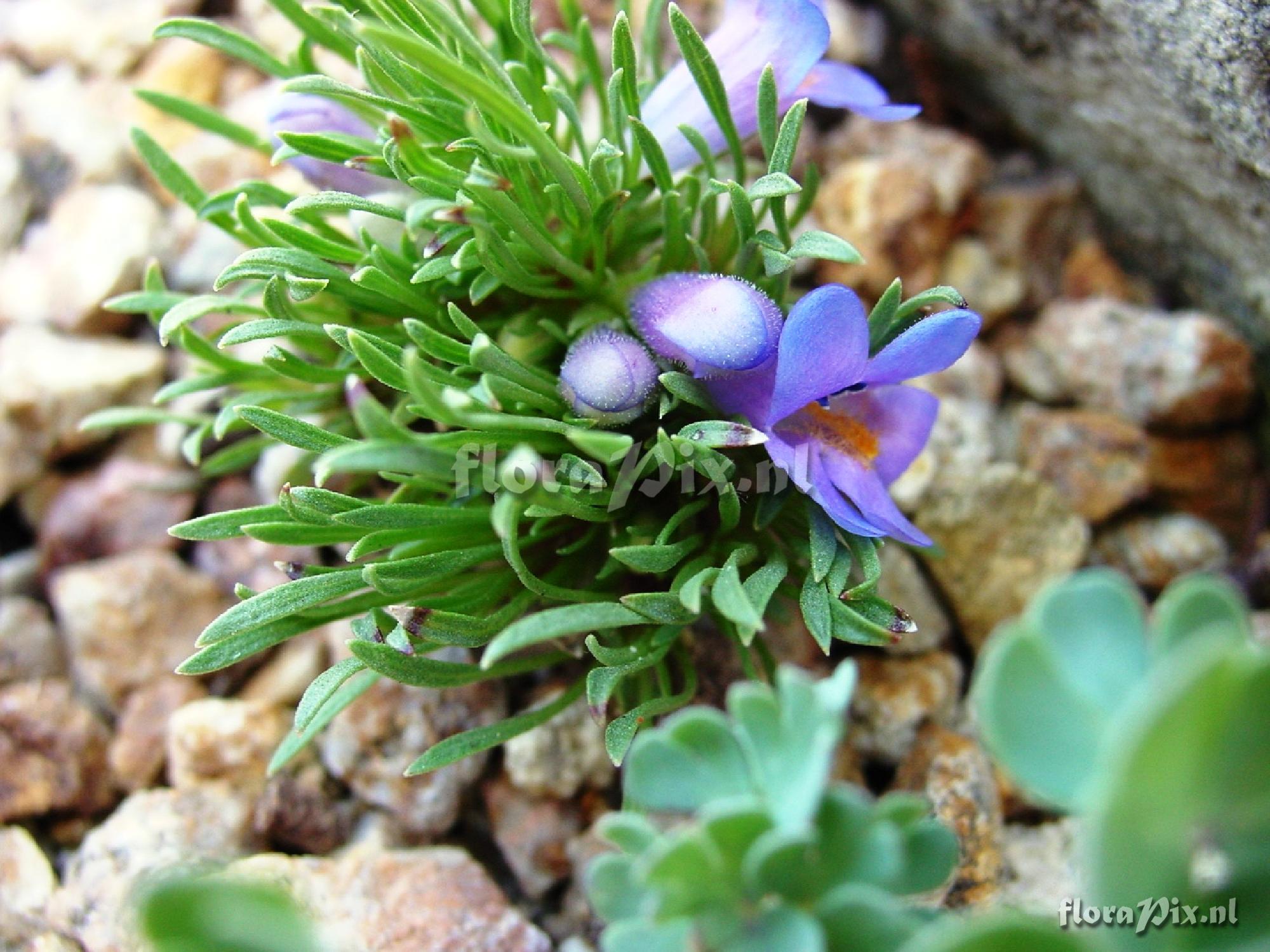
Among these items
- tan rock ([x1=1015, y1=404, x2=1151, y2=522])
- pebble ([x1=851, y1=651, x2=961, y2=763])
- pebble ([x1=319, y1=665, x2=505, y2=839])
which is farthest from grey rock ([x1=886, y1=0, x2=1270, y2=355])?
pebble ([x1=319, y1=665, x2=505, y2=839])

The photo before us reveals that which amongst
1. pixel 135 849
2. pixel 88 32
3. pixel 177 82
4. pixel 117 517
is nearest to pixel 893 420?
pixel 135 849

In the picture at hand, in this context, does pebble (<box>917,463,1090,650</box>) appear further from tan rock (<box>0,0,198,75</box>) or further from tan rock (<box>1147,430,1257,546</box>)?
tan rock (<box>0,0,198,75</box>)

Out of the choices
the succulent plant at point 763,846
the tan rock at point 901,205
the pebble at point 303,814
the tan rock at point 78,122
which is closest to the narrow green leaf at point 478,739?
the pebble at point 303,814

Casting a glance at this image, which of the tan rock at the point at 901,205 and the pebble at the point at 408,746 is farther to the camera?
the tan rock at the point at 901,205

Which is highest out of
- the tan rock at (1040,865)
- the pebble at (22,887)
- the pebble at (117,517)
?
the pebble at (117,517)

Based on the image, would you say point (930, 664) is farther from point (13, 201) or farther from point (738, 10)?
point (13, 201)

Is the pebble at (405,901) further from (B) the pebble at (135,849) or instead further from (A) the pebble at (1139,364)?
(A) the pebble at (1139,364)
